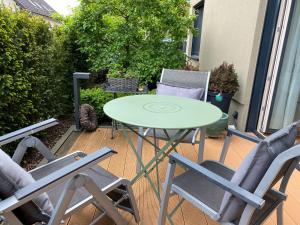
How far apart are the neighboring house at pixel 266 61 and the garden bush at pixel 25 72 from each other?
275 centimetres

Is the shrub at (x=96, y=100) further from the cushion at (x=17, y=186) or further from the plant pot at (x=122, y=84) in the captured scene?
the cushion at (x=17, y=186)

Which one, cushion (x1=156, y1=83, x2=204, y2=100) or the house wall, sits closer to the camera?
cushion (x1=156, y1=83, x2=204, y2=100)

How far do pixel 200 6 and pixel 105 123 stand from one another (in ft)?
16.1

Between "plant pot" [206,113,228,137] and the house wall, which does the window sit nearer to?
the house wall

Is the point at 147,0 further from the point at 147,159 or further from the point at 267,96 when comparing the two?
the point at 147,159

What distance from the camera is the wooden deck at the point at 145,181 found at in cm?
169

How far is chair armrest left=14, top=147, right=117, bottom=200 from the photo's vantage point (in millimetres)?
915

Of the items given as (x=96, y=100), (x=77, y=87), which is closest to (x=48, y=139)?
(x=77, y=87)

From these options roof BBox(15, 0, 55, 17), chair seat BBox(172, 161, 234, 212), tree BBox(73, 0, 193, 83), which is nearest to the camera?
chair seat BBox(172, 161, 234, 212)

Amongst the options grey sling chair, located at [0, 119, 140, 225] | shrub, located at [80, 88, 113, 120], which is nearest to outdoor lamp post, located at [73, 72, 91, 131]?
shrub, located at [80, 88, 113, 120]

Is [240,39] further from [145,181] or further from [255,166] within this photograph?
[255,166]

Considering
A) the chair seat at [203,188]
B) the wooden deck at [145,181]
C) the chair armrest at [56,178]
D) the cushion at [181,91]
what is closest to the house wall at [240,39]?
the wooden deck at [145,181]

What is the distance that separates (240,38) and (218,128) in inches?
57.8

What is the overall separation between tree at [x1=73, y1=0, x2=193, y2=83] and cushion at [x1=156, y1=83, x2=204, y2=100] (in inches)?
69.1
